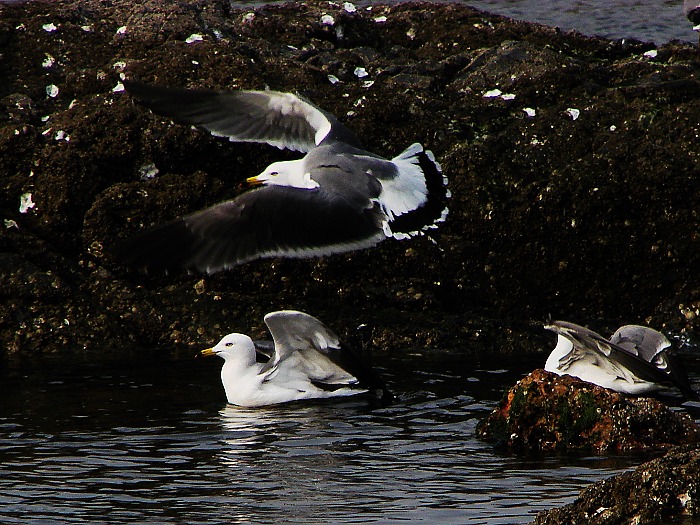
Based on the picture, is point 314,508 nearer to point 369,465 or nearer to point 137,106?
point 369,465

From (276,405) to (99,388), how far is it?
140 cm

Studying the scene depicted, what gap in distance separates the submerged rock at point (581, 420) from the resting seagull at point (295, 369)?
1.87 meters

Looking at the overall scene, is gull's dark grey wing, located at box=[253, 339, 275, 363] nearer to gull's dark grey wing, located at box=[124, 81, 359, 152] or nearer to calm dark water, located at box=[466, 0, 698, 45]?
gull's dark grey wing, located at box=[124, 81, 359, 152]

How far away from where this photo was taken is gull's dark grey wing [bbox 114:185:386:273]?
8.71 meters

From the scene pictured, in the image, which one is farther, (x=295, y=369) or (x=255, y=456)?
(x=295, y=369)

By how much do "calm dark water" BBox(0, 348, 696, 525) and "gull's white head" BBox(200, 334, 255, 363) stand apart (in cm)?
32

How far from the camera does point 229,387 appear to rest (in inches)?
382

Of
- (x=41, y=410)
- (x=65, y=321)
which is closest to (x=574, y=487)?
(x=41, y=410)

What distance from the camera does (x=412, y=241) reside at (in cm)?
1163

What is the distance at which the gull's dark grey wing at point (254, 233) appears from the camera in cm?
871

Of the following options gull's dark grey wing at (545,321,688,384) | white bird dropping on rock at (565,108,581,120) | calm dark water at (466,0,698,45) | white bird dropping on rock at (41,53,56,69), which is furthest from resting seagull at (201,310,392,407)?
calm dark water at (466,0,698,45)

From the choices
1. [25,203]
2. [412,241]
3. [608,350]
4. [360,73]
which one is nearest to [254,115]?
[412,241]

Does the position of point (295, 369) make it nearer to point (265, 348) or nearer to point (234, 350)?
point (234, 350)

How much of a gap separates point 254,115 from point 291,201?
204cm
